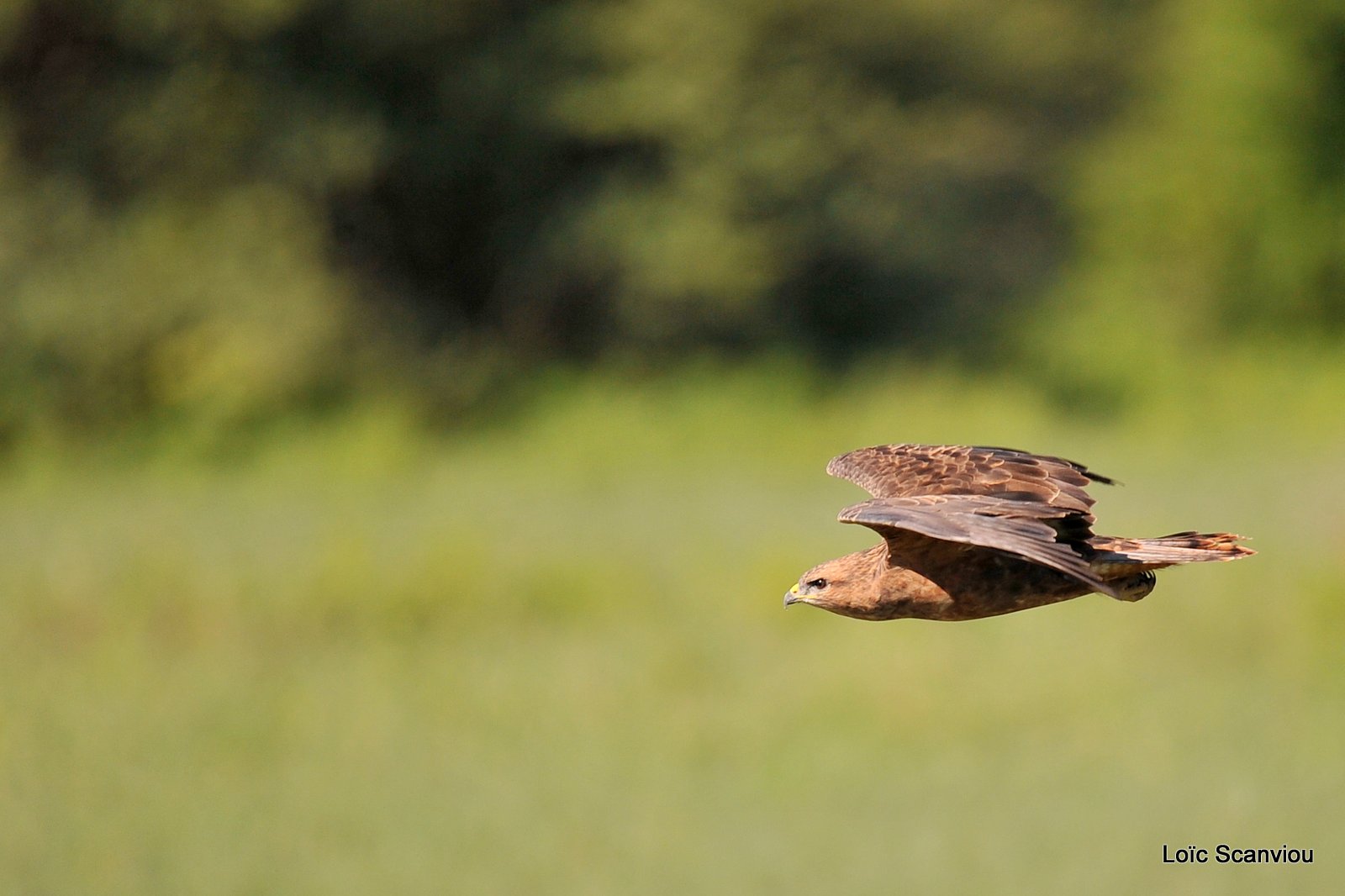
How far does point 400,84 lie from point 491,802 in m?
13.8

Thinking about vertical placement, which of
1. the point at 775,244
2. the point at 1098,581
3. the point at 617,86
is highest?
the point at 617,86

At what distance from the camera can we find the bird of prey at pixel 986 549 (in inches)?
167

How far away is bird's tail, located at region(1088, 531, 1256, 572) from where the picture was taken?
14.5 ft

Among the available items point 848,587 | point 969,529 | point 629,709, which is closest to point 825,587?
point 848,587

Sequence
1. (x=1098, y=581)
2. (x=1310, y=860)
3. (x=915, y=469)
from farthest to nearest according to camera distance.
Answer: (x=1310, y=860) → (x=915, y=469) → (x=1098, y=581)

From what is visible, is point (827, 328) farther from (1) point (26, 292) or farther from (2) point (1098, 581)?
(2) point (1098, 581)

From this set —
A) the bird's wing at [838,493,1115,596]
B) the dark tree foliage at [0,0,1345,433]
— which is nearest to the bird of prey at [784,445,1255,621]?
the bird's wing at [838,493,1115,596]

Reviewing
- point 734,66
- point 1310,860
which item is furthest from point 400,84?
point 1310,860

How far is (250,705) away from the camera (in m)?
15.0

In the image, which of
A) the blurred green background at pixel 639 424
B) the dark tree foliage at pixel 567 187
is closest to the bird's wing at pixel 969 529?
the blurred green background at pixel 639 424

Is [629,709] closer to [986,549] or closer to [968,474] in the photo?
[968,474]

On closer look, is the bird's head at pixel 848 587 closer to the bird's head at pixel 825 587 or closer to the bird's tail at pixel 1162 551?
the bird's head at pixel 825 587

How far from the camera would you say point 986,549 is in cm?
458

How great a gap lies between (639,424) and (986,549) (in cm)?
1990
